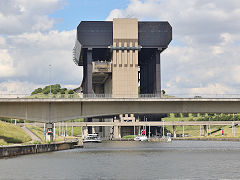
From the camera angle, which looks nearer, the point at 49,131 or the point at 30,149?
the point at 30,149

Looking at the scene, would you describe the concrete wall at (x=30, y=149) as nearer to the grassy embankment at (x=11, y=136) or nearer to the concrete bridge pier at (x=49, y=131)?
the concrete bridge pier at (x=49, y=131)

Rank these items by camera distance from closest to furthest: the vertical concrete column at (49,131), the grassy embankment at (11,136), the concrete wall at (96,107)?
the concrete wall at (96,107), the vertical concrete column at (49,131), the grassy embankment at (11,136)

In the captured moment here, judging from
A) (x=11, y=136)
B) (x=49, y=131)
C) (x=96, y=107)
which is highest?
(x=96, y=107)

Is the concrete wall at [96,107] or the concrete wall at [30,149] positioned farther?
the concrete wall at [96,107]

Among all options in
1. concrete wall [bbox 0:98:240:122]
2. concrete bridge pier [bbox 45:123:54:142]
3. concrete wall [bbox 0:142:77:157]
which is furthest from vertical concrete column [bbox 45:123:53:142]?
concrete wall [bbox 0:98:240:122]

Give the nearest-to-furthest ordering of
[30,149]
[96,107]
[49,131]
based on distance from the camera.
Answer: [30,149]
[96,107]
[49,131]

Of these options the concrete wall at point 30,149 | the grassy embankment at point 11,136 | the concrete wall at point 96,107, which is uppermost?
the concrete wall at point 96,107

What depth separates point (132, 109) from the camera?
105500mm

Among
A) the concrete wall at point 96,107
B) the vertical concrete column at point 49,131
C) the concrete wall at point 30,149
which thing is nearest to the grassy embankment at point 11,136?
the vertical concrete column at point 49,131

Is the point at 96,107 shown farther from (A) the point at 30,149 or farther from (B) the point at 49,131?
(A) the point at 30,149

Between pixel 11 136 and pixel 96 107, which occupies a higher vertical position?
pixel 96 107

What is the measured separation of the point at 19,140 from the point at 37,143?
1859cm

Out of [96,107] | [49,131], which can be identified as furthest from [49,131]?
[96,107]

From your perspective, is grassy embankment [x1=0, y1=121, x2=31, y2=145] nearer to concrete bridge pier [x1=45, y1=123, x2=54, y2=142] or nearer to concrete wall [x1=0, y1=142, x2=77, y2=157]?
concrete bridge pier [x1=45, y1=123, x2=54, y2=142]
